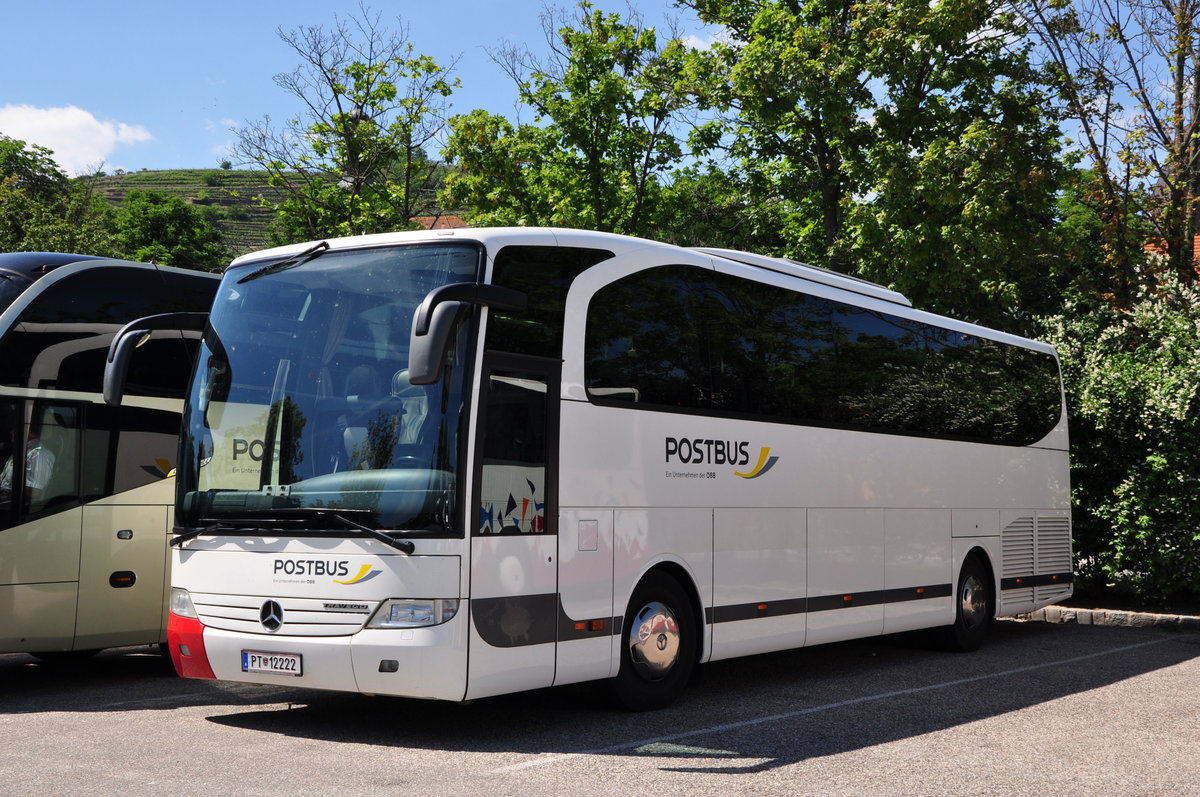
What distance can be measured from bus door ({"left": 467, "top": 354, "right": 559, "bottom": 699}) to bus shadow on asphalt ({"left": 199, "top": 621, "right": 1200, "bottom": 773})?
556mm

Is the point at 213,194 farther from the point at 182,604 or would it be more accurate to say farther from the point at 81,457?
the point at 182,604

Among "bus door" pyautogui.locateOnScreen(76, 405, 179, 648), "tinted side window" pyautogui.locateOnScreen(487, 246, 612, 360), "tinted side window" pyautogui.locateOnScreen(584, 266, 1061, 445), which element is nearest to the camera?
"tinted side window" pyautogui.locateOnScreen(487, 246, 612, 360)

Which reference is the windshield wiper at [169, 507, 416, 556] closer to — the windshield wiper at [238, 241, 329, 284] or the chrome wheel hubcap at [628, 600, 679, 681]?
the windshield wiper at [238, 241, 329, 284]

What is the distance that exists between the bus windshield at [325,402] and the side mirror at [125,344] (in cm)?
50

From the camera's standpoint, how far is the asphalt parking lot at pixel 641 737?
6445 mm

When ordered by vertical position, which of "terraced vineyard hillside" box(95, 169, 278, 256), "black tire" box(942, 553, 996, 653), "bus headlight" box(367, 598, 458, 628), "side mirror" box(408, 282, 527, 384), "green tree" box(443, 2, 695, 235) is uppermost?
"terraced vineyard hillside" box(95, 169, 278, 256)

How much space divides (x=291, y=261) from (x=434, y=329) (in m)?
2.13

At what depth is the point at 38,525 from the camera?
9727 millimetres

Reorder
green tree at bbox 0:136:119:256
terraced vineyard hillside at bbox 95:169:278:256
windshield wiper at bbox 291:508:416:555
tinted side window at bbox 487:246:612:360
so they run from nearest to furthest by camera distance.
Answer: windshield wiper at bbox 291:508:416:555 < tinted side window at bbox 487:246:612:360 < green tree at bbox 0:136:119:256 < terraced vineyard hillside at bbox 95:169:278:256

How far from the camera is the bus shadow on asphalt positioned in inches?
295

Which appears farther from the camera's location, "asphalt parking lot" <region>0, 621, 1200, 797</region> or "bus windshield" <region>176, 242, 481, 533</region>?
"bus windshield" <region>176, 242, 481, 533</region>

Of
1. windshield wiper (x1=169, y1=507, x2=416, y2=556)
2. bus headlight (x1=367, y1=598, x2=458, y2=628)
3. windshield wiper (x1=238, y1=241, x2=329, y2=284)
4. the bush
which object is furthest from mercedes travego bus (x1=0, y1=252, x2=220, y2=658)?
the bush

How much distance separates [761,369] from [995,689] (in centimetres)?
346

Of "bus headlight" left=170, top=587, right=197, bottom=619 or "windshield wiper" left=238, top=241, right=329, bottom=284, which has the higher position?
"windshield wiper" left=238, top=241, right=329, bottom=284
